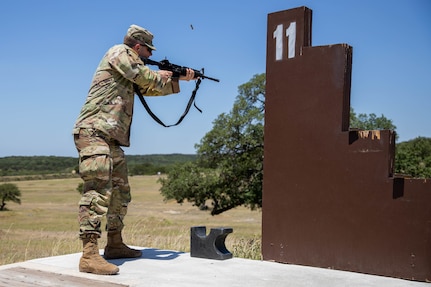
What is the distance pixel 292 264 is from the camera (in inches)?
205

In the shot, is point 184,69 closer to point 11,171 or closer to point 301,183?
point 301,183

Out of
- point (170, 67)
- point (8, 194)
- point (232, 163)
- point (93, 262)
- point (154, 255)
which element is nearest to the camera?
point (93, 262)

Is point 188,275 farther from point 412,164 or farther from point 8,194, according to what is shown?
point 8,194

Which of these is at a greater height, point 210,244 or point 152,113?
point 152,113

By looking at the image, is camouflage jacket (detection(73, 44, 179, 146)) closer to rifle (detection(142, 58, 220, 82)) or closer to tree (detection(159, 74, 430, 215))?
rifle (detection(142, 58, 220, 82))

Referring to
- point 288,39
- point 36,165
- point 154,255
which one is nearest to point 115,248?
point 154,255

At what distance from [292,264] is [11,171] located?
52.1 meters

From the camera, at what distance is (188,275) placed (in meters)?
4.67

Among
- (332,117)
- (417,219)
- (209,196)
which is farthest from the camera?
(209,196)

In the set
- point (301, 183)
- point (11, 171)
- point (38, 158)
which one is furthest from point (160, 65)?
point (38, 158)

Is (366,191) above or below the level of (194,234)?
above

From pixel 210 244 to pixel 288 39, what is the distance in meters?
2.18

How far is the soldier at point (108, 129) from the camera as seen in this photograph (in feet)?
15.3

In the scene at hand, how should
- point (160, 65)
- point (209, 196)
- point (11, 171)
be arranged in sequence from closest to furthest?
point (160, 65)
point (209, 196)
point (11, 171)
